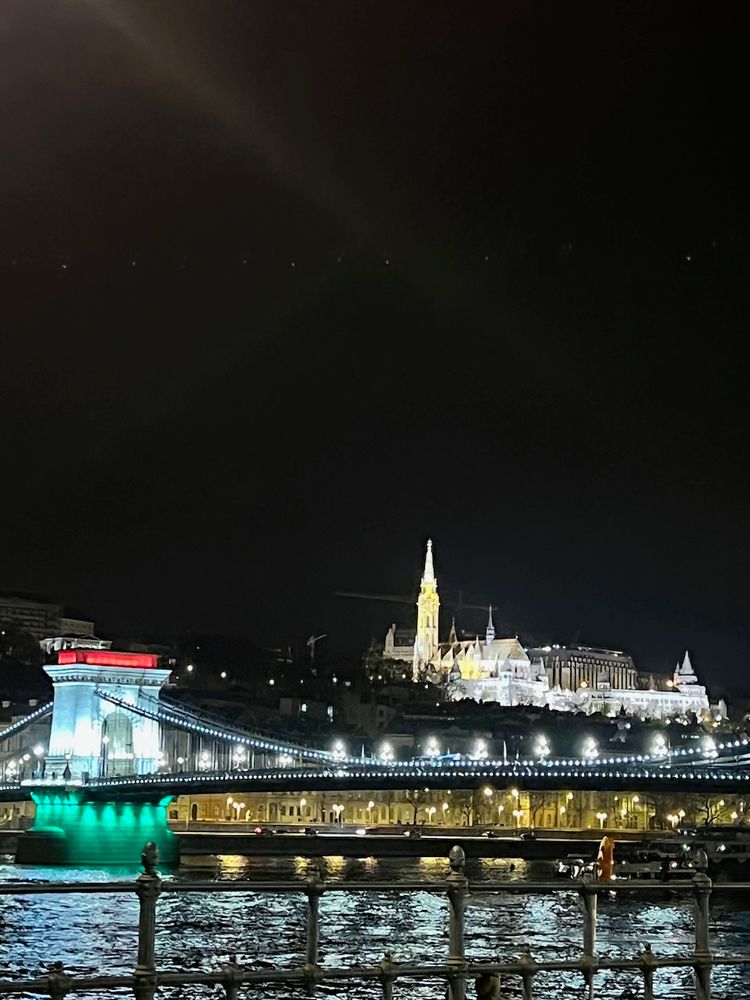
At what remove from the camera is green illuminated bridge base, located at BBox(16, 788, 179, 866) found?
78.8m

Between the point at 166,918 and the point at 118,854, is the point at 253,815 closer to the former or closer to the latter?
the point at 118,854

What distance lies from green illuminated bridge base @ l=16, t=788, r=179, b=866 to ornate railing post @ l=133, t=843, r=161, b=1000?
69473mm

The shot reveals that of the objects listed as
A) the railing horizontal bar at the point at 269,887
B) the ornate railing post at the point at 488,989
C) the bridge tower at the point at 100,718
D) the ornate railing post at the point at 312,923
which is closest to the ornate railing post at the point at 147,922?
the railing horizontal bar at the point at 269,887

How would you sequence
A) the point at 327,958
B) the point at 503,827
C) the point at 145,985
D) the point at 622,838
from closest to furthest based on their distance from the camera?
1. the point at 145,985
2. the point at 327,958
3. the point at 622,838
4. the point at 503,827

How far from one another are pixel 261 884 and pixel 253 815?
124406mm

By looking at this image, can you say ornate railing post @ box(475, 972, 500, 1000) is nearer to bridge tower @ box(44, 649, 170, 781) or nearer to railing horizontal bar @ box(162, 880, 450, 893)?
railing horizontal bar @ box(162, 880, 450, 893)

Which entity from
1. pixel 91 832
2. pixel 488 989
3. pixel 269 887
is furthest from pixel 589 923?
pixel 91 832

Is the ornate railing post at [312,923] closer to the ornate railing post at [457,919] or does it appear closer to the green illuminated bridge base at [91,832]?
the ornate railing post at [457,919]

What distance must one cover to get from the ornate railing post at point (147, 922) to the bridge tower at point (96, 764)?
228 feet

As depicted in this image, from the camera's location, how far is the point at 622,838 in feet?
390

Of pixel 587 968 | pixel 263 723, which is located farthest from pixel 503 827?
pixel 587 968

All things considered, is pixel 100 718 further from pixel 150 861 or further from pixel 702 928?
pixel 150 861

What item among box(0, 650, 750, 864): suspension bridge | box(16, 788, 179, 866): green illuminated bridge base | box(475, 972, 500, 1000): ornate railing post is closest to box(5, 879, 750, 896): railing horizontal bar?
box(475, 972, 500, 1000): ornate railing post

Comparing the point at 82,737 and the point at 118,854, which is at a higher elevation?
the point at 82,737
